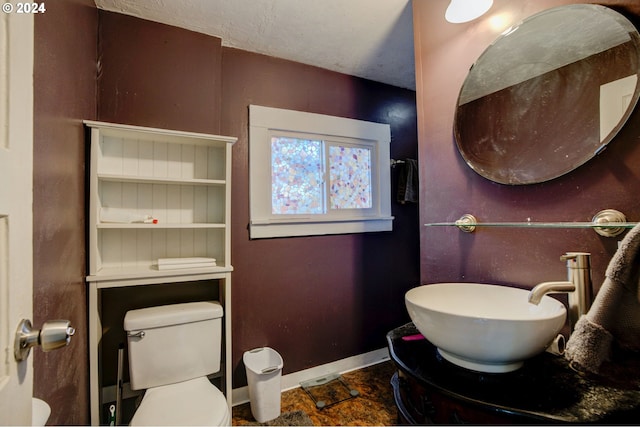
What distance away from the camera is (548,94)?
972 millimetres

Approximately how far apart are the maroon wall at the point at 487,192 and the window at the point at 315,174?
0.95 meters

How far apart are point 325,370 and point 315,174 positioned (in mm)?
1531

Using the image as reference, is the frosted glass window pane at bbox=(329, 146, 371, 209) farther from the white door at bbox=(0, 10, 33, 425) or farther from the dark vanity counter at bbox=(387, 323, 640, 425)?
the white door at bbox=(0, 10, 33, 425)

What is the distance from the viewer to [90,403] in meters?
1.38

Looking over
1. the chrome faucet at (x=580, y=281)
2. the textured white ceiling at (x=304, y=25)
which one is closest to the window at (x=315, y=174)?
the textured white ceiling at (x=304, y=25)

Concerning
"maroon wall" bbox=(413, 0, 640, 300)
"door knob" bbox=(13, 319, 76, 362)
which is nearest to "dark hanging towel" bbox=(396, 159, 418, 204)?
"maroon wall" bbox=(413, 0, 640, 300)

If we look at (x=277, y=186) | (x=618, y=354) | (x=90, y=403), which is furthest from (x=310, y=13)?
(x=90, y=403)

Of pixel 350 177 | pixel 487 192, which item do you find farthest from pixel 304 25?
pixel 487 192

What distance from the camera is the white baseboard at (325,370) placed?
1.88 metres

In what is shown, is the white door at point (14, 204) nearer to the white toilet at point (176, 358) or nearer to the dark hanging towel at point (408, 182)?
the white toilet at point (176, 358)

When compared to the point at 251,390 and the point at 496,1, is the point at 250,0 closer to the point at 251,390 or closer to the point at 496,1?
the point at 496,1

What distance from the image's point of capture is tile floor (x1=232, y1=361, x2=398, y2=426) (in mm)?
1684

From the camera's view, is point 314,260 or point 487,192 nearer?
point 487,192

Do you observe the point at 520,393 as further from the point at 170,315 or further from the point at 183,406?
the point at 170,315
